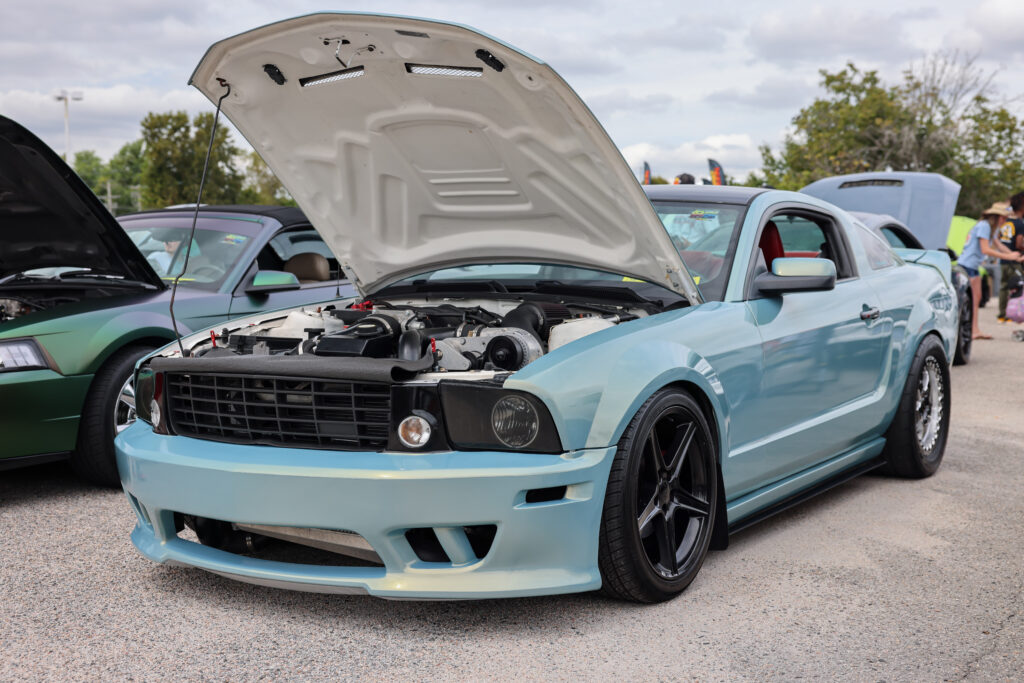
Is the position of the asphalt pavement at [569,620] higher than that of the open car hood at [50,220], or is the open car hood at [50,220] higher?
the open car hood at [50,220]

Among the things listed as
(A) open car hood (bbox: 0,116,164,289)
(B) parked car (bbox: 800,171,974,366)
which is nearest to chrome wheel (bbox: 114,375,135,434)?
(A) open car hood (bbox: 0,116,164,289)

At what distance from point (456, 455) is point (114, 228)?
2.68m

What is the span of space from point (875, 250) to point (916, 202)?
5.30 meters

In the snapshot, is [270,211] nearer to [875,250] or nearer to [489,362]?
[489,362]

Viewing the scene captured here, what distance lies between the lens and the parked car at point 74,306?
Answer: 4.47 m

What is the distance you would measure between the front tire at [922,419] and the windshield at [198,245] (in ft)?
12.4

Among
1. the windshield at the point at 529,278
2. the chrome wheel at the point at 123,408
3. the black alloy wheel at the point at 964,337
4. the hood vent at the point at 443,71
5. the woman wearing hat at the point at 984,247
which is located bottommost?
the black alloy wheel at the point at 964,337

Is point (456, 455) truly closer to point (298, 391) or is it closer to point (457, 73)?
point (298, 391)

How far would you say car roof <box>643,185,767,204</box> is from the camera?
4.42 metres

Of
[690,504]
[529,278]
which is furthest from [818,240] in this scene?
[690,504]

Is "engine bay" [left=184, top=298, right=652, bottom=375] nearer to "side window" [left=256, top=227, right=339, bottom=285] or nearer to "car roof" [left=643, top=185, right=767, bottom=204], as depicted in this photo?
"car roof" [left=643, top=185, right=767, bottom=204]

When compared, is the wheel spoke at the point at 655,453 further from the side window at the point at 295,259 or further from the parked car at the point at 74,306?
the side window at the point at 295,259

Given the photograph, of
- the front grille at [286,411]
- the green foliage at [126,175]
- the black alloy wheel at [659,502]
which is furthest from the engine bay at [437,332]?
the green foliage at [126,175]

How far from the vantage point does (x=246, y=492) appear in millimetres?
3090
